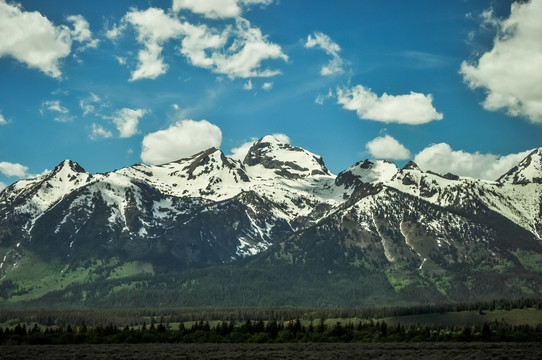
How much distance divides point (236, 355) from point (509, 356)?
63.6 metres

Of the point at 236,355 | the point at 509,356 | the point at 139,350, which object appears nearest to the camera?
the point at 509,356

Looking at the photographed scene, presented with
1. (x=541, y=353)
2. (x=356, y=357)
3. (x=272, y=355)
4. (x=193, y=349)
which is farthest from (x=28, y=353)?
(x=541, y=353)

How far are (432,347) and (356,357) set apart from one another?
3950 centimetres

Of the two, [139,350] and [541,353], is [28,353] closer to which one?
[139,350]

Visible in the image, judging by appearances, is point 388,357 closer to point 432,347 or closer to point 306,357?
point 306,357

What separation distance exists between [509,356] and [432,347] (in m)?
36.1

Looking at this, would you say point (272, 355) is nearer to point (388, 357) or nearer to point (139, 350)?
point (388, 357)

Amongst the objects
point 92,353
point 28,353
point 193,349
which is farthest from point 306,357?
point 28,353

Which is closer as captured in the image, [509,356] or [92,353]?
[509,356]

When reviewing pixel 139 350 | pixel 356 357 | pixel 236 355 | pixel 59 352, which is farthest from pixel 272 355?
pixel 59 352

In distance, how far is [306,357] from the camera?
6393 inches

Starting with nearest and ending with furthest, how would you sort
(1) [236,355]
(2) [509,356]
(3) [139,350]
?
(2) [509,356]
(1) [236,355]
(3) [139,350]

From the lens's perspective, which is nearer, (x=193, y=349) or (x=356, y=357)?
(x=356, y=357)

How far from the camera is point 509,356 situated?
511 feet
